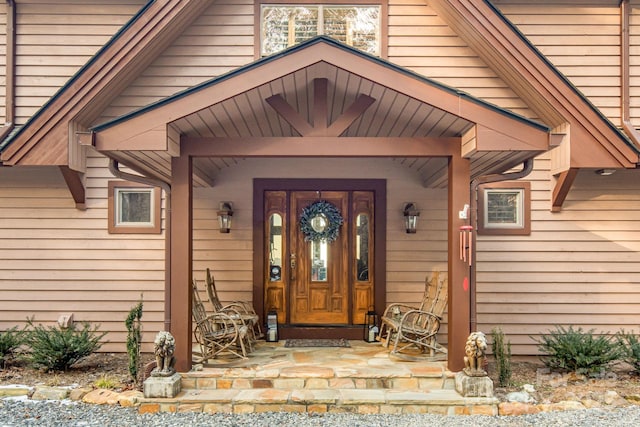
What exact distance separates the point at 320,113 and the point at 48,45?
13.4 ft

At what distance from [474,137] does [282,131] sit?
2405 mm

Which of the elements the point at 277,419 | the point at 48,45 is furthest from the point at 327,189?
the point at 48,45

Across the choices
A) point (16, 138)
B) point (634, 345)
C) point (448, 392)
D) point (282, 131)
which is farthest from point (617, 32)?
point (16, 138)

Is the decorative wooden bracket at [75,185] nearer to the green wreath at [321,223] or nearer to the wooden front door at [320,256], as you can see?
the wooden front door at [320,256]

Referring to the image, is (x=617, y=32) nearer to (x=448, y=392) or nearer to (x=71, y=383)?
(x=448, y=392)

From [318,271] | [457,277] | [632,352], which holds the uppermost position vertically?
[457,277]

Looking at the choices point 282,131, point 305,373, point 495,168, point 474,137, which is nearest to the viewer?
point 474,137

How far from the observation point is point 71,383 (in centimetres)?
495

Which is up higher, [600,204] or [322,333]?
[600,204]

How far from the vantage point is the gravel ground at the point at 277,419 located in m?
4.04

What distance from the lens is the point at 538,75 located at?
213 inches

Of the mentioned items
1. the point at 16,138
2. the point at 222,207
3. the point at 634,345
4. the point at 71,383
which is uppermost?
the point at 16,138

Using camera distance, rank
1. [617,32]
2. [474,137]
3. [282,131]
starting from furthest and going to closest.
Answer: [617,32] < [282,131] < [474,137]

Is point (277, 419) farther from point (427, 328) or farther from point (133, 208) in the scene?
point (133, 208)
